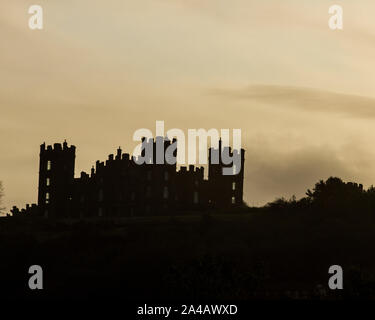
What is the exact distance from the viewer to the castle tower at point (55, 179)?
138500 millimetres

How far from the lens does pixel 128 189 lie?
138 meters

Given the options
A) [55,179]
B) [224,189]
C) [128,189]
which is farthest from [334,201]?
[55,179]

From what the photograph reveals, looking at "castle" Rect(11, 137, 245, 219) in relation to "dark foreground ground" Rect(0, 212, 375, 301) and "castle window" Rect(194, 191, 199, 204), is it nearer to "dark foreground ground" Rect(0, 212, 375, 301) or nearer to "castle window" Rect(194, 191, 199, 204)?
"castle window" Rect(194, 191, 199, 204)

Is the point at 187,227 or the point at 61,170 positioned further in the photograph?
the point at 61,170

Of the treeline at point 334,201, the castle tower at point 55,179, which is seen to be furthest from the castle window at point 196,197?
the castle tower at point 55,179

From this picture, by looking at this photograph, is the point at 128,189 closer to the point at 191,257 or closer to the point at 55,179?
the point at 55,179

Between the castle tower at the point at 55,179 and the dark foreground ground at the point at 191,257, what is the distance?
647 centimetres

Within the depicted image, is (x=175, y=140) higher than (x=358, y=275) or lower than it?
higher

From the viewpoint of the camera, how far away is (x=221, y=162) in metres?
143

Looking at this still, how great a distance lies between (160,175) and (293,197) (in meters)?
16.5
